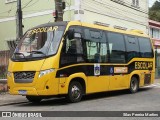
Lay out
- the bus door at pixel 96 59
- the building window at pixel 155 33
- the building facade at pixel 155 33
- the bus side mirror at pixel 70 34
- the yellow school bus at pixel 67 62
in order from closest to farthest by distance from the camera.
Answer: the yellow school bus at pixel 67 62 < the bus side mirror at pixel 70 34 < the bus door at pixel 96 59 < the building facade at pixel 155 33 < the building window at pixel 155 33

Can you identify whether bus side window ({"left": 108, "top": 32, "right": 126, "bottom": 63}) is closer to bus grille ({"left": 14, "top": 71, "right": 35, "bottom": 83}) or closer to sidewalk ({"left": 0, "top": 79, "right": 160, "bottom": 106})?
sidewalk ({"left": 0, "top": 79, "right": 160, "bottom": 106})

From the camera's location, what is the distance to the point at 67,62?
1449cm

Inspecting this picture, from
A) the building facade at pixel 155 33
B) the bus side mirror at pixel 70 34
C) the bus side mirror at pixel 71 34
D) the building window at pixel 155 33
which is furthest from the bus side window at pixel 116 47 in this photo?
the building window at pixel 155 33

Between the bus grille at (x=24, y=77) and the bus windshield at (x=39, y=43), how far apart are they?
0.55 m

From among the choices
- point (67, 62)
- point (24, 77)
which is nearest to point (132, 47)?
point (67, 62)

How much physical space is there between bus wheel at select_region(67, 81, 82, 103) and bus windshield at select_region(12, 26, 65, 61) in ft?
5.02

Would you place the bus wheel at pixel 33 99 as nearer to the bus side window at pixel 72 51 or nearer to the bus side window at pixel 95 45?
the bus side window at pixel 72 51

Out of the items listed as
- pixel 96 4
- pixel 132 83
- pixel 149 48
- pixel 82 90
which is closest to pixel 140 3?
pixel 96 4

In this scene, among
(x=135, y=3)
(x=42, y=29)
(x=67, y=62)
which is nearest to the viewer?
(x=67, y=62)

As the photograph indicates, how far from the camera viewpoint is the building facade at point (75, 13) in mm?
26266

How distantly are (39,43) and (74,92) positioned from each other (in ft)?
7.13

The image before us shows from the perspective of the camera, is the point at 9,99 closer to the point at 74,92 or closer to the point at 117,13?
the point at 74,92

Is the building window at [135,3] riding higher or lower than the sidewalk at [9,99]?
higher

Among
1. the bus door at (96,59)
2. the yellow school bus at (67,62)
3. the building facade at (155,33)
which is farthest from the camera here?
the building facade at (155,33)
